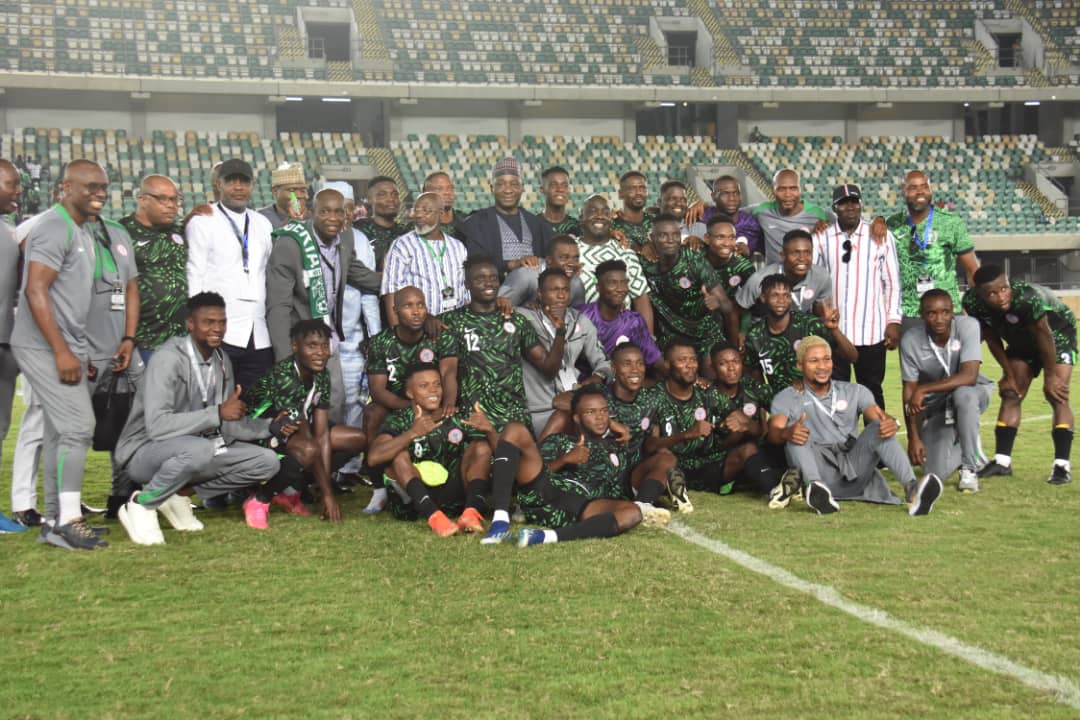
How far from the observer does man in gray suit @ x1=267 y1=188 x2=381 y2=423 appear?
7.08 meters

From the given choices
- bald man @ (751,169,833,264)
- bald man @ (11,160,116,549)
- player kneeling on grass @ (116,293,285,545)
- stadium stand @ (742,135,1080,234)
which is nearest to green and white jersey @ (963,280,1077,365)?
bald man @ (751,169,833,264)

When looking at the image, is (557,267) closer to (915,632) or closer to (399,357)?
(399,357)

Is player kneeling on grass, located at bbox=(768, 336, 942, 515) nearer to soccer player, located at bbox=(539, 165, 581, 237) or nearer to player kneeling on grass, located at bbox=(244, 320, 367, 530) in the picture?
soccer player, located at bbox=(539, 165, 581, 237)

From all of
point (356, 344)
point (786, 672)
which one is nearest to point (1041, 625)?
point (786, 672)

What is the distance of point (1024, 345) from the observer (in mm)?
7980

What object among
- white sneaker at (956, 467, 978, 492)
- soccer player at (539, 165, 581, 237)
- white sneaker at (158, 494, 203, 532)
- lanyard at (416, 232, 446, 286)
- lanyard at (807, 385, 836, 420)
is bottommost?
white sneaker at (956, 467, 978, 492)

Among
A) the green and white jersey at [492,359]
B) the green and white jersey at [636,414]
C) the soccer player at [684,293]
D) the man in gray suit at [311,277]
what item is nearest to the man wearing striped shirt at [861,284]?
the soccer player at [684,293]

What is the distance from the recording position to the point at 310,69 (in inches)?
1110

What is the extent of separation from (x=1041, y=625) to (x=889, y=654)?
2.33ft

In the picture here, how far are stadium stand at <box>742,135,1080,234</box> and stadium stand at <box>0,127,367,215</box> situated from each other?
37.0 feet

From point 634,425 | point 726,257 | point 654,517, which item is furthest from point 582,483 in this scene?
point 726,257

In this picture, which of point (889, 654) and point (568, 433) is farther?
point (568, 433)

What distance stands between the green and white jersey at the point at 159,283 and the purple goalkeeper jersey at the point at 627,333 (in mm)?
2399

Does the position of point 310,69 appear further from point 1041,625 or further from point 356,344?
point 1041,625
